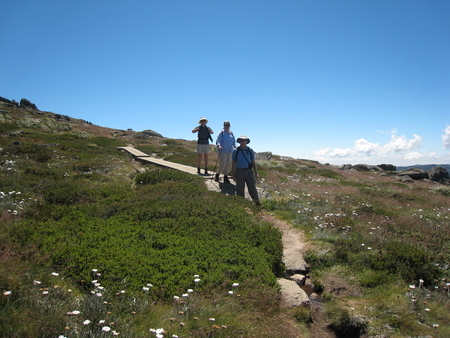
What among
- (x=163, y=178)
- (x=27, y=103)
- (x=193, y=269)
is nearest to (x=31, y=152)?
(x=163, y=178)

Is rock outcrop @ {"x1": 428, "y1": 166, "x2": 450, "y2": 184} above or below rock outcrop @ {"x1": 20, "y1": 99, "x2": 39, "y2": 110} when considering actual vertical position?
below

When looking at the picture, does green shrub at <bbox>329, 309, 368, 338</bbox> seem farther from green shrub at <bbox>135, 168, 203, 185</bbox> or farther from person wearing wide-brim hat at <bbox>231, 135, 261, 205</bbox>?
green shrub at <bbox>135, 168, 203, 185</bbox>

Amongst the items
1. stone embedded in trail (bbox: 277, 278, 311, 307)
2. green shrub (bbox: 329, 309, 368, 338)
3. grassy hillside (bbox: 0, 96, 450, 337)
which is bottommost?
green shrub (bbox: 329, 309, 368, 338)

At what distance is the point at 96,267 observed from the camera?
495 cm

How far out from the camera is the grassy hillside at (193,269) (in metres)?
3.92

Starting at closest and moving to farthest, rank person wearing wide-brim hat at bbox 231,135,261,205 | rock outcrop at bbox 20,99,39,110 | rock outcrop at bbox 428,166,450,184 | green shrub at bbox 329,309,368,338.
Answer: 1. green shrub at bbox 329,309,368,338
2. person wearing wide-brim hat at bbox 231,135,261,205
3. rock outcrop at bbox 428,166,450,184
4. rock outcrop at bbox 20,99,39,110

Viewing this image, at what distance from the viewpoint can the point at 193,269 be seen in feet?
17.3

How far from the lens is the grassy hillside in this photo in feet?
12.9

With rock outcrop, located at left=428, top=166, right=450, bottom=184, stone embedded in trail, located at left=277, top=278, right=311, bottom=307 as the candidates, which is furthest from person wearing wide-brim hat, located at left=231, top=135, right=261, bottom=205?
rock outcrop, located at left=428, top=166, right=450, bottom=184

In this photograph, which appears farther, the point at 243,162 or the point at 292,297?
the point at 243,162

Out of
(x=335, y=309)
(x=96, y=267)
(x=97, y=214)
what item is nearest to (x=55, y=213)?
(x=97, y=214)

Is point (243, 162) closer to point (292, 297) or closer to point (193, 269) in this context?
point (292, 297)

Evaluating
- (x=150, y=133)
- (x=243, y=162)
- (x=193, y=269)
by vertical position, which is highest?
(x=150, y=133)

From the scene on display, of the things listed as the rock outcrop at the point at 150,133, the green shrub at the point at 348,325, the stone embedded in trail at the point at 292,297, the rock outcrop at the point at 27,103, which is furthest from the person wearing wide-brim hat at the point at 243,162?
the rock outcrop at the point at 27,103
